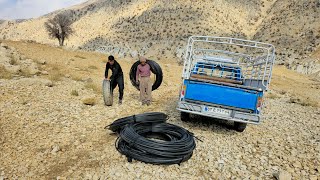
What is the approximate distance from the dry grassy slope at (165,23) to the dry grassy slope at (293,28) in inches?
144

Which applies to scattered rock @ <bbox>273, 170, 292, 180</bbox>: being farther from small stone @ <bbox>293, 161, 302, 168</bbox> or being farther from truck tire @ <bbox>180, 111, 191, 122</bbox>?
truck tire @ <bbox>180, 111, 191, 122</bbox>

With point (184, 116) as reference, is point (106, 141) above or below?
below

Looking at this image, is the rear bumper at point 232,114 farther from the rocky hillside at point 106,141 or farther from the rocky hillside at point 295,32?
the rocky hillside at point 295,32

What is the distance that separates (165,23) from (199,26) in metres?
6.72

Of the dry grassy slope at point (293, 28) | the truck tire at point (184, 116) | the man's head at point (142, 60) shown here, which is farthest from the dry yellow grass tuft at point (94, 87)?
the dry grassy slope at point (293, 28)

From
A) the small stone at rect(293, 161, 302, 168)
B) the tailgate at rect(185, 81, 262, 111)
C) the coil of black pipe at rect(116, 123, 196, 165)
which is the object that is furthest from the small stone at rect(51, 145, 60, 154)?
the small stone at rect(293, 161, 302, 168)

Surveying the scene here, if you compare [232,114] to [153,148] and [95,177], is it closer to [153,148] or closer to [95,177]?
[153,148]

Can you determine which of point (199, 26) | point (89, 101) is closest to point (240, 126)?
point (89, 101)

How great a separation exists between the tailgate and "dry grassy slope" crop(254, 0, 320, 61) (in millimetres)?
35665

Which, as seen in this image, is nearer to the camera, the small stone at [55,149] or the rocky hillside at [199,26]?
the small stone at [55,149]

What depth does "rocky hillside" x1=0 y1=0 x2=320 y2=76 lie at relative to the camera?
44.6 m

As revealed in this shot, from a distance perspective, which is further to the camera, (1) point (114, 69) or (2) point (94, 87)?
(2) point (94, 87)

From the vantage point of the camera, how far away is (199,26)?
50.9 metres

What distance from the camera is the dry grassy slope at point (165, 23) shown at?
50.0 metres
